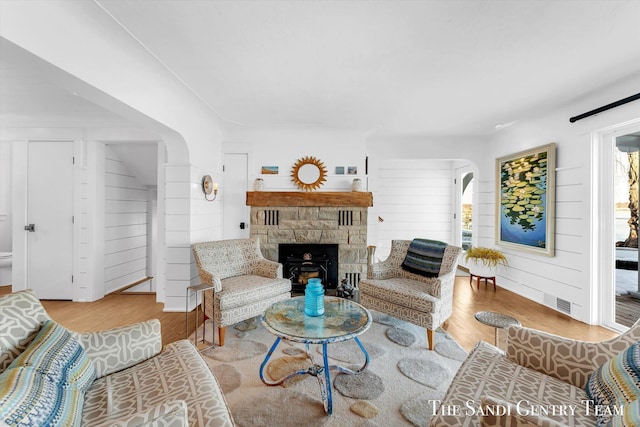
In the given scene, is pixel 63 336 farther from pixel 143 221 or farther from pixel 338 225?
pixel 143 221

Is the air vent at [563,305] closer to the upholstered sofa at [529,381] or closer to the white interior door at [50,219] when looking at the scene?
the upholstered sofa at [529,381]

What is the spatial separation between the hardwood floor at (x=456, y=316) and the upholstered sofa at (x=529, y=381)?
1.08m

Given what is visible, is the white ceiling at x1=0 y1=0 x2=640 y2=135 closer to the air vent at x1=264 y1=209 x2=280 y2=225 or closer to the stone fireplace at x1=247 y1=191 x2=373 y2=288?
the stone fireplace at x1=247 y1=191 x2=373 y2=288

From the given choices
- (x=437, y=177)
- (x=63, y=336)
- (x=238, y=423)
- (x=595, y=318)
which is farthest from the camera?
(x=437, y=177)

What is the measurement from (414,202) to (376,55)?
13.1 feet

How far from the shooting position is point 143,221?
4590 mm

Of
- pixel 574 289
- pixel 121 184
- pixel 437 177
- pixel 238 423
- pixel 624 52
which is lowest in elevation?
pixel 238 423

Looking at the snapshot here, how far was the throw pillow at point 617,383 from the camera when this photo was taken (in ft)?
3.17

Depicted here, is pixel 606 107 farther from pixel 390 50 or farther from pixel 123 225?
pixel 123 225

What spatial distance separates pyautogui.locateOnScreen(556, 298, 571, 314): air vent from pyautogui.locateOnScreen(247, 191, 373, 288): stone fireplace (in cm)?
233

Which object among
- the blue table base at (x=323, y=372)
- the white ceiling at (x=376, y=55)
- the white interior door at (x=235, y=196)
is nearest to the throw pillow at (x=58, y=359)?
the blue table base at (x=323, y=372)

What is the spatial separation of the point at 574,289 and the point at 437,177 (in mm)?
3114

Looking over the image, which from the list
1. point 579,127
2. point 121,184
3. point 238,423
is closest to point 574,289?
point 579,127

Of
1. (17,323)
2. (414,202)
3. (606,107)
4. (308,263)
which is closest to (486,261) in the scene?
(414,202)
